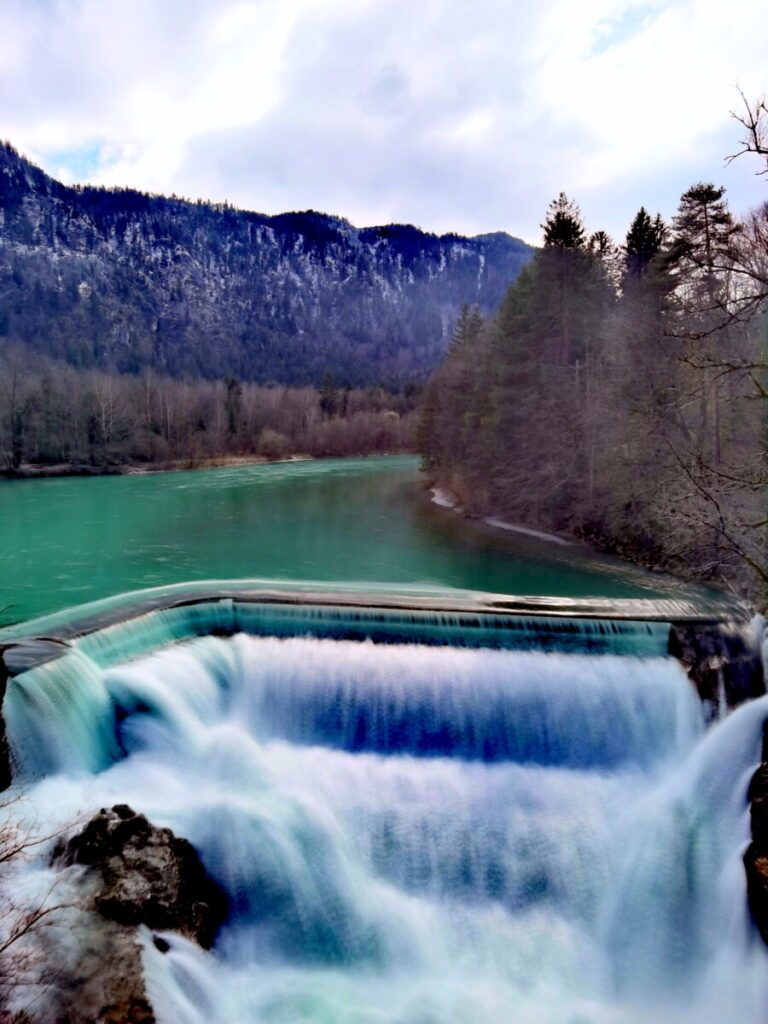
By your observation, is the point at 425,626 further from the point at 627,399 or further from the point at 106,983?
the point at 627,399

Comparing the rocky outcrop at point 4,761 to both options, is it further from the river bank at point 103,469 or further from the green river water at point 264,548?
the river bank at point 103,469

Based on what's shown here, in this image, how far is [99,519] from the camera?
24844mm

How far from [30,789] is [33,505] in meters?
26.4

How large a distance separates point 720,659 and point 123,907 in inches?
337

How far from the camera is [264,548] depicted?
18.8 metres

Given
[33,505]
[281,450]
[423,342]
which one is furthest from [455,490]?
[423,342]

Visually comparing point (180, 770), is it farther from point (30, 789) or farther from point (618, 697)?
point (618, 697)

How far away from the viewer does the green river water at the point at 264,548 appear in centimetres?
1473

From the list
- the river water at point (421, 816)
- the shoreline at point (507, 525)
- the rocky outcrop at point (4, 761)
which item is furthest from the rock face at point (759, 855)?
the shoreline at point (507, 525)

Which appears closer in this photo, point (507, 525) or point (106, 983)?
point (106, 983)

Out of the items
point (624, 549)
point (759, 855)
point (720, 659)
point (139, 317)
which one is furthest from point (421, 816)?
point (139, 317)

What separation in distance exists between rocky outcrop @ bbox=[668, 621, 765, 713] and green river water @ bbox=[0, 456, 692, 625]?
11.7 ft

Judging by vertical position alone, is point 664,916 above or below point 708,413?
below

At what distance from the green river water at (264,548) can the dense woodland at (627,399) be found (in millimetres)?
1676
